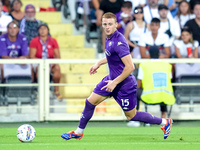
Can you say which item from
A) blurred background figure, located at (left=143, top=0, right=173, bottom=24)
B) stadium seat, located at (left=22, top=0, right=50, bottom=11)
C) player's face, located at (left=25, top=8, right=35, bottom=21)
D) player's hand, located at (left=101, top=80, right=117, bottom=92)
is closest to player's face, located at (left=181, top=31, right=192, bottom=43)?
blurred background figure, located at (left=143, top=0, right=173, bottom=24)

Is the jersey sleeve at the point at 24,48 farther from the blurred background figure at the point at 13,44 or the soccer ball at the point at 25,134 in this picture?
the soccer ball at the point at 25,134

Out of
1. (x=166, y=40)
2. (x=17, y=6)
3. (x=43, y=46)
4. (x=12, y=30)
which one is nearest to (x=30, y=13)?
(x=17, y=6)

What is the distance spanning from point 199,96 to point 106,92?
183 inches

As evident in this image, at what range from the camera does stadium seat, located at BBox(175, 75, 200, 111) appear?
1272 centimetres

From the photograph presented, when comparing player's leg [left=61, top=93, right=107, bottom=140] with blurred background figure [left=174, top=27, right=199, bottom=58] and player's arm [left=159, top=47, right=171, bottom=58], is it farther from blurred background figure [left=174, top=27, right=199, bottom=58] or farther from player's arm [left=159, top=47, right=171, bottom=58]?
blurred background figure [left=174, top=27, right=199, bottom=58]

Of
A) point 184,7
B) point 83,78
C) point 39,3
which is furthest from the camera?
point 39,3

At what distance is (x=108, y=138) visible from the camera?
9531mm

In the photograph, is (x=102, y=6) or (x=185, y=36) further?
(x=102, y=6)

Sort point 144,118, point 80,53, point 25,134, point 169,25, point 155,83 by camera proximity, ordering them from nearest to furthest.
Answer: point 25,134 → point 144,118 → point 155,83 → point 169,25 → point 80,53

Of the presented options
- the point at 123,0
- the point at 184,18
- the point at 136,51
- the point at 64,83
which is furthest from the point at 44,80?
the point at 184,18

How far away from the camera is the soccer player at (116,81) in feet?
27.3

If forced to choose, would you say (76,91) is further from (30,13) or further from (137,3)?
(137,3)

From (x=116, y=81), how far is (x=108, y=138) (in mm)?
1559

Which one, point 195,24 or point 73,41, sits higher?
point 195,24
